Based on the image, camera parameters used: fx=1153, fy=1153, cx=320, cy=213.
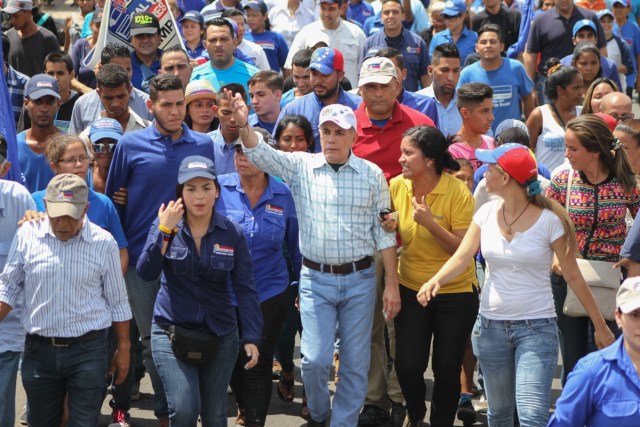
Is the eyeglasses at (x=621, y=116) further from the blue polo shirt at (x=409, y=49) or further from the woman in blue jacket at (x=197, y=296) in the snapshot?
the blue polo shirt at (x=409, y=49)

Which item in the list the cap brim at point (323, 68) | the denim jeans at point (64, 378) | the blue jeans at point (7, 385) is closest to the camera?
the denim jeans at point (64, 378)

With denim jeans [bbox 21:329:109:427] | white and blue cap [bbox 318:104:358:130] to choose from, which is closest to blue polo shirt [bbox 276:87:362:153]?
white and blue cap [bbox 318:104:358:130]

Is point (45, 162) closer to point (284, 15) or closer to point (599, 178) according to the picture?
point (599, 178)

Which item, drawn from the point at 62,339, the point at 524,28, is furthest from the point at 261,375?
the point at 524,28

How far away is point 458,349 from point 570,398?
2.36m

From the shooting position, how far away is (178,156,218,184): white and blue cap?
6.73m

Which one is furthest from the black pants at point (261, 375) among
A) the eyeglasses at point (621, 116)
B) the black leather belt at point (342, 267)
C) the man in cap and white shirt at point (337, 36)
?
the man in cap and white shirt at point (337, 36)

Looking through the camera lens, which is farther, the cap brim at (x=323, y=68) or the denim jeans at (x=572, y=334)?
the cap brim at (x=323, y=68)

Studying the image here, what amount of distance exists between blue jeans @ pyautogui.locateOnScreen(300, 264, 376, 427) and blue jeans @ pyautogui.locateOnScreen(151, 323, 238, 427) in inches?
24.3

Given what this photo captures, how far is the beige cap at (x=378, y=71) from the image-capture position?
8219mm

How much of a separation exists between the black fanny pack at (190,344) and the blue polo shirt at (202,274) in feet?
0.25

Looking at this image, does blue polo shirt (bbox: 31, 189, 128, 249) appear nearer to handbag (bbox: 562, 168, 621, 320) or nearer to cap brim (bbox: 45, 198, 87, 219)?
cap brim (bbox: 45, 198, 87, 219)

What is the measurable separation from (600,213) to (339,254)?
1.68 metres

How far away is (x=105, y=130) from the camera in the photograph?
835 centimetres
